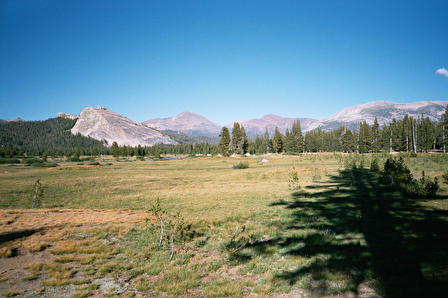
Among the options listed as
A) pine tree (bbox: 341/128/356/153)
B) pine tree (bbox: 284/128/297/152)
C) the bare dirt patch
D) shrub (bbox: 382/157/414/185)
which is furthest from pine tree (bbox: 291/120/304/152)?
the bare dirt patch

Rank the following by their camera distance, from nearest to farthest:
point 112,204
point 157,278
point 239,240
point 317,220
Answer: point 157,278 → point 239,240 → point 317,220 → point 112,204

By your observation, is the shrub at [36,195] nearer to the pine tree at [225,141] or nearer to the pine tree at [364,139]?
the pine tree at [225,141]

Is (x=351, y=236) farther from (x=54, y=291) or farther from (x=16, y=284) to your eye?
(x=16, y=284)

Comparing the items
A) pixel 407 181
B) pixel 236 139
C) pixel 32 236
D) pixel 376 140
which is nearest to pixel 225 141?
pixel 236 139

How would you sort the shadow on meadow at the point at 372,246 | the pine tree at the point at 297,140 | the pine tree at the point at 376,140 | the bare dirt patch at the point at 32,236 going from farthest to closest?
1. the pine tree at the point at 297,140
2. the pine tree at the point at 376,140
3. the bare dirt patch at the point at 32,236
4. the shadow on meadow at the point at 372,246

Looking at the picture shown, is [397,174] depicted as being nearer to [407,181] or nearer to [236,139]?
[407,181]

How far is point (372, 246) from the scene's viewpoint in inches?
296

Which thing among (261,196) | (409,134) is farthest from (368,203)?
(409,134)

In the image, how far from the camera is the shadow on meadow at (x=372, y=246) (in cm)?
532

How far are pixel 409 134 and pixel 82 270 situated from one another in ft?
364

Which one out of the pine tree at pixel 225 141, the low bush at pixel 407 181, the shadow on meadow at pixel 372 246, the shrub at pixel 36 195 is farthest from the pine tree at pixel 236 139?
the shadow on meadow at pixel 372 246

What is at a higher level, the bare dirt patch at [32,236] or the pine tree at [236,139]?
the pine tree at [236,139]

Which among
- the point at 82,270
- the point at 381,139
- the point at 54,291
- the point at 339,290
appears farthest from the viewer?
the point at 381,139

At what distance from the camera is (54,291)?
5.96 m
